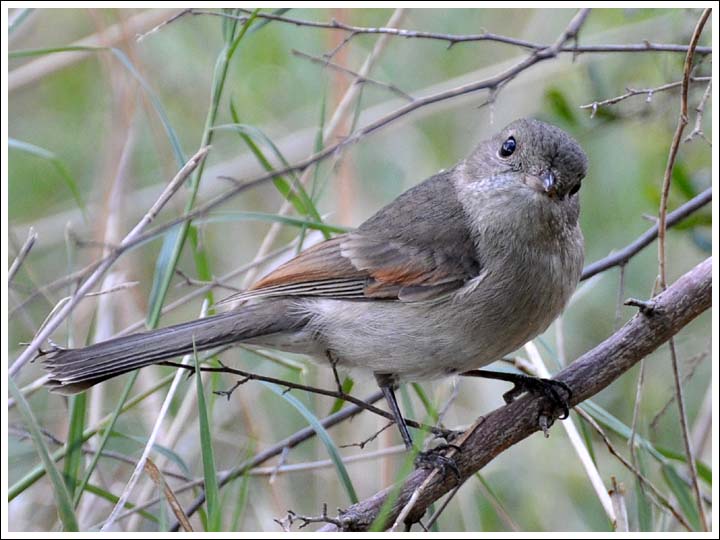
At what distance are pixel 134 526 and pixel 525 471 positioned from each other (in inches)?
87.3

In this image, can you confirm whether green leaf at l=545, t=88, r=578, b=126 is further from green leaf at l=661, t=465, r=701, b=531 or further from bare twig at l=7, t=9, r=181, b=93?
bare twig at l=7, t=9, r=181, b=93

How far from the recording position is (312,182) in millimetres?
4422

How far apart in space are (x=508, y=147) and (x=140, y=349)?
166cm

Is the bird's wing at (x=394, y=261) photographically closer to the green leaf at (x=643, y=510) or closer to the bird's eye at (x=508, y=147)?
the bird's eye at (x=508, y=147)

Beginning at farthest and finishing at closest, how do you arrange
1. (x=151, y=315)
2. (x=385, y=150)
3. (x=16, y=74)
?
(x=385, y=150)
(x=16, y=74)
(x=151, y=315)

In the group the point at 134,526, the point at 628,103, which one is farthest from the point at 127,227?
the point at 628,103

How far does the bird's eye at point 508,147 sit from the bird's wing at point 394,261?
0.30m

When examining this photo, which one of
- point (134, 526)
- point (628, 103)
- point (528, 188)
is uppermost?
point (628, 103)

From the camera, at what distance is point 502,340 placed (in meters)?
3.51

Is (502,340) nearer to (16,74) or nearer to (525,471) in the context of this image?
(525,471)

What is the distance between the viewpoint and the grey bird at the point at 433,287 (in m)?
3.54

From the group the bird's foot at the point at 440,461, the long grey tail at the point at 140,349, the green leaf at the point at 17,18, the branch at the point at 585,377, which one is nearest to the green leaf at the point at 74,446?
the long grey tail at the point at 140,349

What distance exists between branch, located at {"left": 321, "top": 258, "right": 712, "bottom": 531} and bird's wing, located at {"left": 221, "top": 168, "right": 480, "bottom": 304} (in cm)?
62

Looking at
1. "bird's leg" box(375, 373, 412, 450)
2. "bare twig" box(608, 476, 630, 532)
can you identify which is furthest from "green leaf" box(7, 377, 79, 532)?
"bare twig" box(608, 476, 630, 532)
